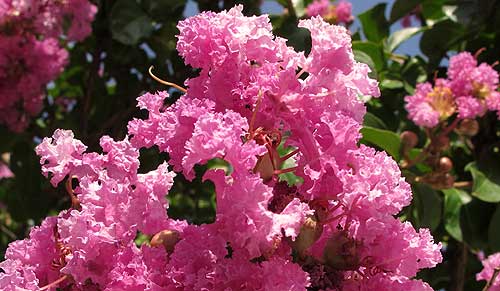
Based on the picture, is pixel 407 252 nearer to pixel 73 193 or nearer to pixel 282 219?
pixel 282 219

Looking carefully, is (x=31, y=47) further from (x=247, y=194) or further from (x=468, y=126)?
(x=247, y=194)

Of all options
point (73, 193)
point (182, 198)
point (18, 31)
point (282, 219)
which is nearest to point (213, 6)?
point (18, 31)

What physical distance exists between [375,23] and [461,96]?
1.37 feet

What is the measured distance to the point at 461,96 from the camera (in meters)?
1.51

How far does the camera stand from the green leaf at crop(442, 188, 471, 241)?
1565mm

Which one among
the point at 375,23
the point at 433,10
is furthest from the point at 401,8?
the point at 433,10

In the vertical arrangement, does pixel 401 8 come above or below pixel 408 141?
above

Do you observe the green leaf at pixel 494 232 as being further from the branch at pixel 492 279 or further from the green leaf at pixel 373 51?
the branch at pixel 492 279

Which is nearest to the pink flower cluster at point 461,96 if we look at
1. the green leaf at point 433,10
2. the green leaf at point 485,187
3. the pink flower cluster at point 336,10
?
the green leaf at point 485,187

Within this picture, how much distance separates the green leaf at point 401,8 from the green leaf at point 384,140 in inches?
19.0

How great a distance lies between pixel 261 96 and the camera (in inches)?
26.7

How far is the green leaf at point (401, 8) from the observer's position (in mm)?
1792

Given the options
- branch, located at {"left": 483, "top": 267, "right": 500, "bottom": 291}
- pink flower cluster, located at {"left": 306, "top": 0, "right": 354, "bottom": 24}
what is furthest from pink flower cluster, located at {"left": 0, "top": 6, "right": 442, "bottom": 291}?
pink flower cluster, located at {"left": 306, "top": 0, "right": 354, "bottom": 24}

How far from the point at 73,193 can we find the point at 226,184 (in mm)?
170
